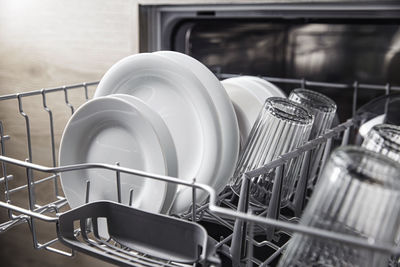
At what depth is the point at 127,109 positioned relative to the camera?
0.57 metres

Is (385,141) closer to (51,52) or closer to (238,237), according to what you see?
(238,237)

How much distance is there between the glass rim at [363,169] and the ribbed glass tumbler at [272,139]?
0.71 feet

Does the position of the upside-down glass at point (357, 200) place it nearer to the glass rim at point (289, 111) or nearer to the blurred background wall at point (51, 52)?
the glass rim at point (289, 111)

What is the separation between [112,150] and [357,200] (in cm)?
34

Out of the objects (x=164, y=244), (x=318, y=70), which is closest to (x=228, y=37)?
(x=318, y=70)

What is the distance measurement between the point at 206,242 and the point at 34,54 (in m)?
0.90

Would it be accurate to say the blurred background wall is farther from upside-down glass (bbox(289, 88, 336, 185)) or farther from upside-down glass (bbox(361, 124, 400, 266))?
upside-down glass (bbox(361, 124, 400, 266))

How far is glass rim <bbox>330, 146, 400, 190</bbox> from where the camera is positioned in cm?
37

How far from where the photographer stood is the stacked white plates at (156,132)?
1.87ft

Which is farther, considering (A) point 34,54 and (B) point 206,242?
(A) point 34,54

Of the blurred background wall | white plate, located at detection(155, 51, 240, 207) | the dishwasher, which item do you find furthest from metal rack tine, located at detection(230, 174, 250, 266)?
the blurred background wall

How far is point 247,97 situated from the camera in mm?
798

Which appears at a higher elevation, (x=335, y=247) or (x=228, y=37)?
(x=228, y=37)

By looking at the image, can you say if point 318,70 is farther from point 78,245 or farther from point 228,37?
point 78,245
